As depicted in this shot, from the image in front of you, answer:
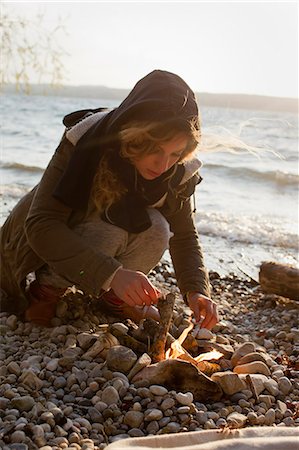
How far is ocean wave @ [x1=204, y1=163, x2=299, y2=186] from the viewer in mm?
9791

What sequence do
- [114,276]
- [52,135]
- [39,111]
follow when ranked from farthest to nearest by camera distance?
[39,111] < [52,135] < [114,276]

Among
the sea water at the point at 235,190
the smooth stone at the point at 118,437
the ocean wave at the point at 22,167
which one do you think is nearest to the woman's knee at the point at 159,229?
the sea water at the point at 235,190

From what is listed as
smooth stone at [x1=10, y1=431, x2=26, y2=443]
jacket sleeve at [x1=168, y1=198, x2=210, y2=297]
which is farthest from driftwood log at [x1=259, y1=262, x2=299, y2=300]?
smooth stone at [x1=10, y1=431, x2=26, y2=443]

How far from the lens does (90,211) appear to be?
9.16 ft

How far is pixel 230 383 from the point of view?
2301 millimetres

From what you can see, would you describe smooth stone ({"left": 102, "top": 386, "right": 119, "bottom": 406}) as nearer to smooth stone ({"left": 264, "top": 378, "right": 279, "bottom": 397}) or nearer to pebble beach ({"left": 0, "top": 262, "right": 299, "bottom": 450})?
pebble beach ({"left": 0, "top": 262, "right": 299, "bottom": 450})

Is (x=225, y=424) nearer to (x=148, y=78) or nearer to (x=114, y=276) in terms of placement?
(x=114, y=276)

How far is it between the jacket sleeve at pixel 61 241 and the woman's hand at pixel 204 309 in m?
0.47

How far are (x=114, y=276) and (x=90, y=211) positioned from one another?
49 centimetres

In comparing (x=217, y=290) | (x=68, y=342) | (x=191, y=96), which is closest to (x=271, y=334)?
(x=217, y=290)

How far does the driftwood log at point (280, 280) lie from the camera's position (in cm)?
385

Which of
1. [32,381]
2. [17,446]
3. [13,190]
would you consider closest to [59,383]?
[32,381]

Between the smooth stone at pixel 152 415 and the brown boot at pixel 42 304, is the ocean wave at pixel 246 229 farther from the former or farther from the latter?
the smooth stone at pixel 152 415

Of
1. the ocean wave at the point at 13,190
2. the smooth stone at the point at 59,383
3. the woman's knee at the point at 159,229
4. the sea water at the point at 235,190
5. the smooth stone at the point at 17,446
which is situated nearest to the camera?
the smooth stone at the point at 17,446
